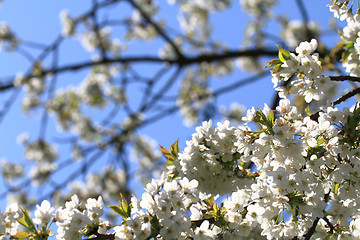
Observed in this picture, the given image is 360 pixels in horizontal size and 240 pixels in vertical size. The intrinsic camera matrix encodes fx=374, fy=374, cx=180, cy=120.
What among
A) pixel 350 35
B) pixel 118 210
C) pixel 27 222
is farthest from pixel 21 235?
pixel 350 35

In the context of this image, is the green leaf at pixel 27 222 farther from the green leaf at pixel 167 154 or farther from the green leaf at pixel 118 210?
the green leaf at pixel 167 154

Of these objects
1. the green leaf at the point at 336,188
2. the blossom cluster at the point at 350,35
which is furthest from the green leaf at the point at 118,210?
the blossom cluster at the point at 350,35

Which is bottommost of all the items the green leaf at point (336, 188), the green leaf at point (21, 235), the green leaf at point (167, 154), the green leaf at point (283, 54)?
the green leaf at point (21, 235)

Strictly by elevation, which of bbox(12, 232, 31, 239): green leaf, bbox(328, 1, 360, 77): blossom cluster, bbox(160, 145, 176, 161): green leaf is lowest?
bbox(12, 232, 31, 239): green leaf

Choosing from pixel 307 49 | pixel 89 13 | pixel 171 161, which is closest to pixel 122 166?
pixel 89 13

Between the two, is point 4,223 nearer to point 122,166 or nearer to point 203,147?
point 203,147

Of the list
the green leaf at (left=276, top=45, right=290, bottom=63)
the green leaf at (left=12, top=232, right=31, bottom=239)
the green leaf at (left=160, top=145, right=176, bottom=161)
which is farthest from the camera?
the green leaf at (left=160, top=145, right=176, bottom=161)

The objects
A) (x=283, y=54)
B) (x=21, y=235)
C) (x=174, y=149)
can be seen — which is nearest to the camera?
(x=21, y=235)

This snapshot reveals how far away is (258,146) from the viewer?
65.4 inches

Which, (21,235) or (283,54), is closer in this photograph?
(21,235)

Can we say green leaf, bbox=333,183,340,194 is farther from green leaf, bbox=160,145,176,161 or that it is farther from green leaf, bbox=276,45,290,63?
green leaf, bbox=160,145,176,161

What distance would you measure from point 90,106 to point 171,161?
8.37 m

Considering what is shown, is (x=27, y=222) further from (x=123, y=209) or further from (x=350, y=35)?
(x=350, y=35)

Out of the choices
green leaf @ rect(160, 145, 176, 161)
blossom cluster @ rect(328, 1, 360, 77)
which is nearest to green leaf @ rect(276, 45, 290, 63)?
blossom cluster @ rect(328, 1, 360, 77)
